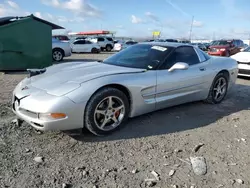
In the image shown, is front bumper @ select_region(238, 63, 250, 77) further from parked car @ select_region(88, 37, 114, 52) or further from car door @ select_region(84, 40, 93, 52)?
parked car @ select_region(88, 37, 114, 52)

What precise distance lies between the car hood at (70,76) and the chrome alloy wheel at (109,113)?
38 centimetres

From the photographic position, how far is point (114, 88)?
3396mm

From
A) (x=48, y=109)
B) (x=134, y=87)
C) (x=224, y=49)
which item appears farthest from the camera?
(x=224, y=49)

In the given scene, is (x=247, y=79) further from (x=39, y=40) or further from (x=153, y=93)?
(x=39, y=40)

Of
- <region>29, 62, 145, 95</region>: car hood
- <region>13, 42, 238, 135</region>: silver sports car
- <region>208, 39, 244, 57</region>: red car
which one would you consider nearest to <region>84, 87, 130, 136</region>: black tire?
<region>13, 42, 238, 135</region>: silver sports car

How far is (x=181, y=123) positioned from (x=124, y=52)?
5.60ft

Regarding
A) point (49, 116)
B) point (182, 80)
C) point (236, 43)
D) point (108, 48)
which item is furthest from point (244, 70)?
point (108, 48)

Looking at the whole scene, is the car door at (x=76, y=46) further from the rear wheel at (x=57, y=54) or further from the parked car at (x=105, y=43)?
the rear wheel at (x=57, y=54)

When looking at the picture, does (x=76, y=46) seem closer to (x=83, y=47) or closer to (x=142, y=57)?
(x=83, y=47)

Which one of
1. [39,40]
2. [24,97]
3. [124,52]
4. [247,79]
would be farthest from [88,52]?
[24,97]

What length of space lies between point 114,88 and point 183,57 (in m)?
1.75

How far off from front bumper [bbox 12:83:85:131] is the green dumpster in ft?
20.9

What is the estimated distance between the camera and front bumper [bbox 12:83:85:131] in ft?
9.52

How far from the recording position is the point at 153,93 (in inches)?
149
